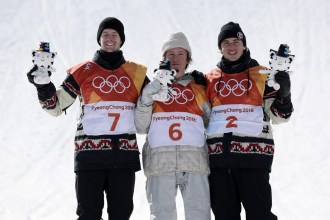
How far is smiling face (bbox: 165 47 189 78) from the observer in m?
4.12

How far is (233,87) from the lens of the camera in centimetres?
402

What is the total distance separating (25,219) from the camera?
6.03 meters

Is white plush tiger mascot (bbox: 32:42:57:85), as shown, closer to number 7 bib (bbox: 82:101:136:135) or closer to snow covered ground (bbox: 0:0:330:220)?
number 7 bib (bbox: 82:101:136:135)

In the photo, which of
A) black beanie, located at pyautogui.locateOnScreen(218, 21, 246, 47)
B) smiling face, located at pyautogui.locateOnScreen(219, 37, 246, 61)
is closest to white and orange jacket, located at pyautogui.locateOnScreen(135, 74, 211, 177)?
smiling face, located at pyautogui.locateOnScreen(219, 37, 246, 61)

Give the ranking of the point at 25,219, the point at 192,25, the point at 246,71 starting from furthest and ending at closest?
1. the point at 192,25
2. the point at 25,219
3. the point at 246,71

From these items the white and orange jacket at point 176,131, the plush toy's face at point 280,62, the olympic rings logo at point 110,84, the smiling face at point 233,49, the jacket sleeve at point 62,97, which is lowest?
the white and orange jacket at point 176,131

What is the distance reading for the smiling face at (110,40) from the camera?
4062mm

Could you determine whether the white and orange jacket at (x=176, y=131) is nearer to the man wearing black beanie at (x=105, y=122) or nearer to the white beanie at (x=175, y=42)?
the man wearing black beanie at (x=105, y=122)

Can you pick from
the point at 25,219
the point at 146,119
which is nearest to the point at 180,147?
the point at 146,119

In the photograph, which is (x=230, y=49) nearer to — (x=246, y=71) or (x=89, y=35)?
(x=246, y=71)

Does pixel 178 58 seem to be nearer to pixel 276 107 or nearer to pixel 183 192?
pixel 276 107

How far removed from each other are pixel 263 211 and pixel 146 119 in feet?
3.31

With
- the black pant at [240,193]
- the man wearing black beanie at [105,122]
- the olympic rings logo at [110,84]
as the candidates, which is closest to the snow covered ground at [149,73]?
the black pant at [240,193]

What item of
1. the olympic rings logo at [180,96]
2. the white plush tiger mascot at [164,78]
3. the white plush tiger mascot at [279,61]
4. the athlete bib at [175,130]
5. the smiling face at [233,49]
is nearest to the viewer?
the white plush tiger mascot at [279,61]
